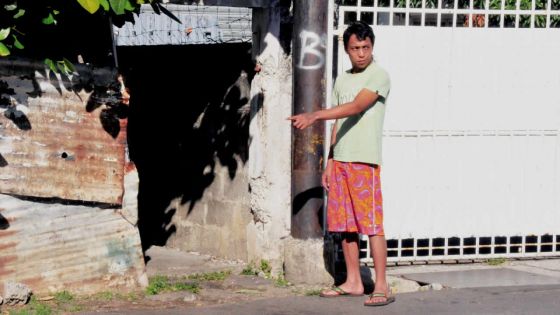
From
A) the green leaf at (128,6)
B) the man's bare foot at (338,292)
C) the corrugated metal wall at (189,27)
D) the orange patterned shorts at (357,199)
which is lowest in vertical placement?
the man's bare foot at (338,292)

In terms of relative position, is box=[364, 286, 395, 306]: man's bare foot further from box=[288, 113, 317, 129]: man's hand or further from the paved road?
box=[288, 113, 317, 129]: man's hand

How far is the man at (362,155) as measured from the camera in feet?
21.0

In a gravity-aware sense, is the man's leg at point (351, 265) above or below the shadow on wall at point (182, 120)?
below

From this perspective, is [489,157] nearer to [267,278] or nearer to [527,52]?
[527,52]

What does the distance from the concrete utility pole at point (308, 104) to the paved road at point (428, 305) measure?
619 millimetres

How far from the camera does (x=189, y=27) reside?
34.5 ft

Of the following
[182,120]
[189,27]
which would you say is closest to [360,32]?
[182,120]

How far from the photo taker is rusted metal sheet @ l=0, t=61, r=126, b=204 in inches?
250

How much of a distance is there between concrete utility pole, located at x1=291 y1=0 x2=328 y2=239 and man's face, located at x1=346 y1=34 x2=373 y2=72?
46cm

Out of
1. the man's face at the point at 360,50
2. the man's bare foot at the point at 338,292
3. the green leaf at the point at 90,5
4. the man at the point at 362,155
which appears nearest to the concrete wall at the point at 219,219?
the man's bare foot at the point at 338,292

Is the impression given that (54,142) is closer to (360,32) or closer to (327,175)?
(327,175)

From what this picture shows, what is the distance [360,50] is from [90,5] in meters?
1.67

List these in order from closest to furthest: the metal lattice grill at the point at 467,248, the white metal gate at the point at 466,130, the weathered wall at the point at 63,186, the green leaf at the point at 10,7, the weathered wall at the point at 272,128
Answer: the green leaf at the point at 10,7
the weathered wall at the point at 63,186
the weathered wall at the point at 272,128
the white metal gate at the point at 466,130
the metal lattice grill at the point at 467,248

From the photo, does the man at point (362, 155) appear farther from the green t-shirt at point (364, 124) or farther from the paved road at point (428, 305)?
the paved road at point (428, 305)
